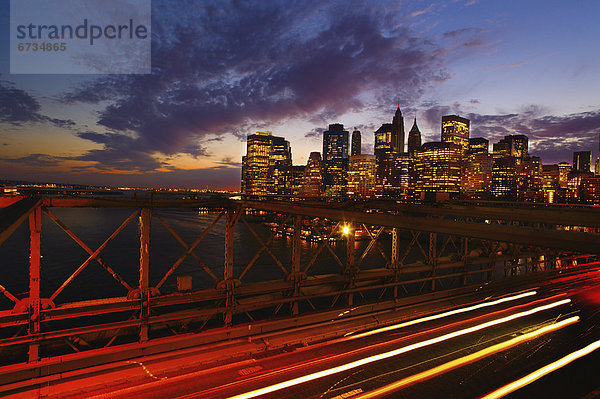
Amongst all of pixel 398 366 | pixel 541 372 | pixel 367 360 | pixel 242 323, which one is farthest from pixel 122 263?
pixel 541 372

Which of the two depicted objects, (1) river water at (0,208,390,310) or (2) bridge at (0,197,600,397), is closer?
(2) bridge at (0,197,600,397)

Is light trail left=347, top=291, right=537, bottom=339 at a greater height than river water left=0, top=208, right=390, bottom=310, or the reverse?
light trail left=347, top=291, right=537, bottom=339

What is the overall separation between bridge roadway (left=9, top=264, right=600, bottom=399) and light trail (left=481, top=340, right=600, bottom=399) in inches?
4.8

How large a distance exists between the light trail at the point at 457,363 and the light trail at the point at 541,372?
1.29 m

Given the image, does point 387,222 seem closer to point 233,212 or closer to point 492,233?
point 492,233

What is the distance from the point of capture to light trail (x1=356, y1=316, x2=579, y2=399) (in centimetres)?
823

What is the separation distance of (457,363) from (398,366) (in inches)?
83.5

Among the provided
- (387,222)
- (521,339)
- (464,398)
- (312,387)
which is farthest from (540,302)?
(312,387)

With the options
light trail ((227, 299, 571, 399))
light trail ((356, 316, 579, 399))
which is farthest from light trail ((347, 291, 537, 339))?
light trail ((356, 316, 579, 399))

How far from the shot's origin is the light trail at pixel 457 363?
8228 millimetres

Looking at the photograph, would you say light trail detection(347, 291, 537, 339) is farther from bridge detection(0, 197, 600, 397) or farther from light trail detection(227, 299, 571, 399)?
light trail detection(227, 299, 571, 399)

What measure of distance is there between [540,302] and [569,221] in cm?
1065

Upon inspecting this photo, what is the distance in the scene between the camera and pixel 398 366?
9508 millimetres

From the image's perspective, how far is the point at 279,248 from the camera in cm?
6900
